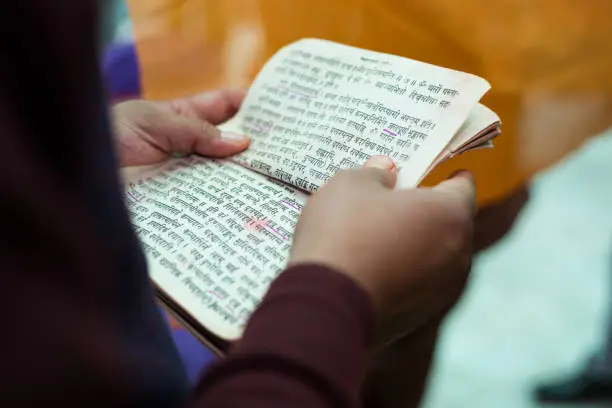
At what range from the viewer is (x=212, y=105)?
1.91ft

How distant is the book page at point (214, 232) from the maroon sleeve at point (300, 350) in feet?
0.26

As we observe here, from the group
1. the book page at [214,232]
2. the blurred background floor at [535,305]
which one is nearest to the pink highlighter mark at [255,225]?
the book page at [214,232]

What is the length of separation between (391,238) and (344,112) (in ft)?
0.54

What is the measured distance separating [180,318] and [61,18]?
23 centimetres

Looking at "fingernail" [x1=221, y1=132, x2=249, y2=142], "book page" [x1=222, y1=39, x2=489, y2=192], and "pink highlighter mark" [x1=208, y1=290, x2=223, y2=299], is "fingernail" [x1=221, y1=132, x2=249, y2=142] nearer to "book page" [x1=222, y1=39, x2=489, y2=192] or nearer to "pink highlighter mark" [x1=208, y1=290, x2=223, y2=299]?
"book page" [x1=222, y1=39, x2=489, y2=192]

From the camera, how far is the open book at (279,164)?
390mm

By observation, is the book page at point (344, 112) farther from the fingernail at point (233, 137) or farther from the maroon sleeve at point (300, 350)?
the maroon sleeve at point (300, 350)

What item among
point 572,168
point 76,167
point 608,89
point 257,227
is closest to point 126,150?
point 257,227

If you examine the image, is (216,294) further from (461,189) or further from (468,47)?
(468,47)

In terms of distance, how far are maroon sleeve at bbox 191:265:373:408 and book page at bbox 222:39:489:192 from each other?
137mm

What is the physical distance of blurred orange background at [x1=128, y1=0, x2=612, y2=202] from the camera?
594 mm

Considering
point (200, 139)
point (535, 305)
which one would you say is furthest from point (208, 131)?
point (535, 305)

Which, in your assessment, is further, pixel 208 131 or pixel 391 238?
pixel 208 131

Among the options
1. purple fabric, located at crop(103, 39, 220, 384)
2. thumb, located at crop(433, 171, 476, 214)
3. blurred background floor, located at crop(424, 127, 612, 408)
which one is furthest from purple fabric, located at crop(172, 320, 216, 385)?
blurred background floor, located at crop(424, 127, 612, 408)
